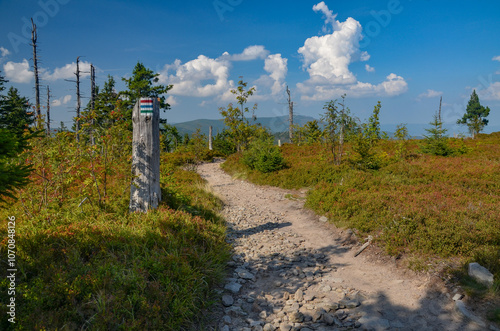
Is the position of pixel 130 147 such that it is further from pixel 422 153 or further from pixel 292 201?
pixel 422 153

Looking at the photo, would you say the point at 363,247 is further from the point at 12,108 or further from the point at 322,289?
the point at 12,108

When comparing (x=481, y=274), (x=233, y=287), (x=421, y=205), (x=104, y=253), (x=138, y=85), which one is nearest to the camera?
(x=481, y=274)

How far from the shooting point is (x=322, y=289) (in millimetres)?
4836

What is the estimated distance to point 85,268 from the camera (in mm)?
3967

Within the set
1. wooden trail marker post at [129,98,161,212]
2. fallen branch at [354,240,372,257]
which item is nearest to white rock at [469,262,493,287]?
fallen branch at [354,240,372,257]

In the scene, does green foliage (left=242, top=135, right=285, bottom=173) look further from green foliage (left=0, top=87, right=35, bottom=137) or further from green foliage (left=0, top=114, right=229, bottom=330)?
green foliage (left=0, top=87, right=35, bottom=137)

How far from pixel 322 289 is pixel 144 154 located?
196 inches

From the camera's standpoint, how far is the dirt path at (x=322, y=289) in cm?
388

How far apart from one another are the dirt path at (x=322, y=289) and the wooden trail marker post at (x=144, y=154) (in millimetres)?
2530

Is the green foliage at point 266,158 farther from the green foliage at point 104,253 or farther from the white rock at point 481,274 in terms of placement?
the white rock at point 481,274

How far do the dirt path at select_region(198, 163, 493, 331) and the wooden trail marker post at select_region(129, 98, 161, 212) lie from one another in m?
2.53

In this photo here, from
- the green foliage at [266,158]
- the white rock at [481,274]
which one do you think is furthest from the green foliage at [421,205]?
the green foliage at [266,158]

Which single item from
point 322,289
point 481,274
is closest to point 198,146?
point 322,289

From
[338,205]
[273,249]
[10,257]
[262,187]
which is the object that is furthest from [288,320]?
[262,187]
